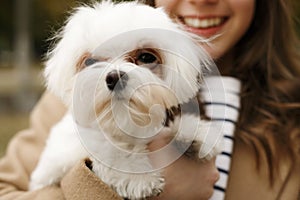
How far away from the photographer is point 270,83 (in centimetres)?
219

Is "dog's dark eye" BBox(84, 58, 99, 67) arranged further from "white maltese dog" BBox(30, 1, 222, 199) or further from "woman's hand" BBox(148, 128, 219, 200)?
"woman's hand" BBox(148, 128, 219, 200)

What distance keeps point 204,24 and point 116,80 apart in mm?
602

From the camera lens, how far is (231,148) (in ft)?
6.60

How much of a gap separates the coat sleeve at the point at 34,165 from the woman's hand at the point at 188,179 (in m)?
0.23

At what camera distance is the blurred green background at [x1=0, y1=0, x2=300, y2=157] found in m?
8.85

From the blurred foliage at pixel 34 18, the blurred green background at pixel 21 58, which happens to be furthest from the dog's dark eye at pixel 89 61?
the blurred foliage at pixel 34 18

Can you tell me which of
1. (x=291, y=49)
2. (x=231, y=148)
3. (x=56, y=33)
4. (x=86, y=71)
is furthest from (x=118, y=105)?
(x=291, y=49)

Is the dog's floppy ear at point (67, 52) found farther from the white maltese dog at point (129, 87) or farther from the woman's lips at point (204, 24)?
the woman's lips at point (204, 24)

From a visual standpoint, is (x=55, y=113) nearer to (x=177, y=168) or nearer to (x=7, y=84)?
(x=177, y=168)

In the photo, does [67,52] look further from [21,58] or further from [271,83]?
[21,58]

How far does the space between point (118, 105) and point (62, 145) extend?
0.46 m

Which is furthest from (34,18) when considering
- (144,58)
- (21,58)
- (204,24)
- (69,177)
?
(144,58)

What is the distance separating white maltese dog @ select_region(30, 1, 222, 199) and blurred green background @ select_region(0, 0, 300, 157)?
0.21 metres

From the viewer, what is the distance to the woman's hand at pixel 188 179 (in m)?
1.74
